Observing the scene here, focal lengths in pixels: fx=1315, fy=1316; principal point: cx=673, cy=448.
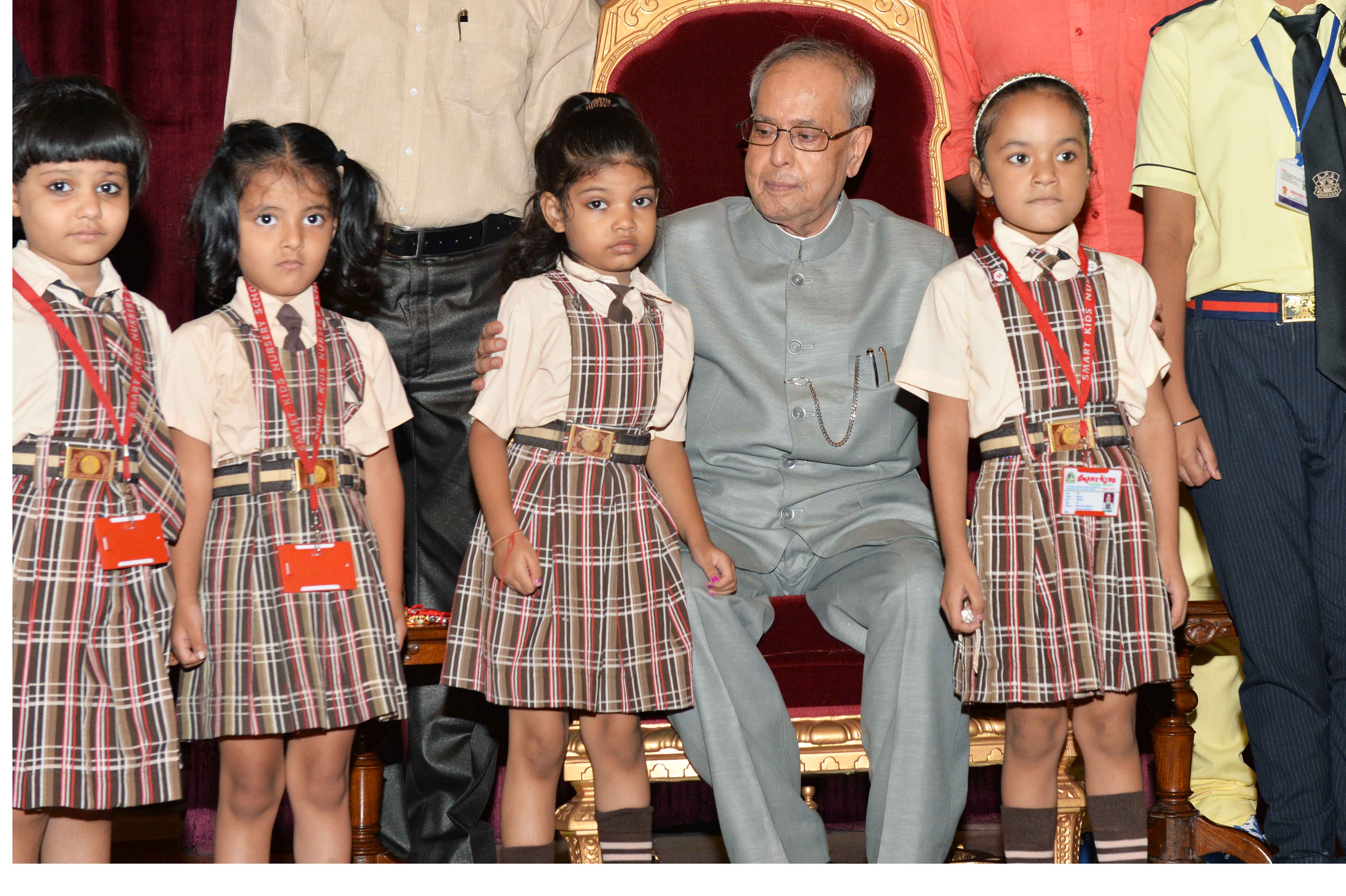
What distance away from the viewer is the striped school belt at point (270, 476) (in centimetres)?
254


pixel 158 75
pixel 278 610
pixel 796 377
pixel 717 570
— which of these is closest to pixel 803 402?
pixel 796 377

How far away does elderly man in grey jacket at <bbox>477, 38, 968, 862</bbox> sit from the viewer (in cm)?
277

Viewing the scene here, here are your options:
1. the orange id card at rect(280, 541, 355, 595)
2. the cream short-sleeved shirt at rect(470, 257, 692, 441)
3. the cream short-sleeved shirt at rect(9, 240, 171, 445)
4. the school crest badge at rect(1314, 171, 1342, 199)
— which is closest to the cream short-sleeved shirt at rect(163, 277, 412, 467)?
the cream short-sleeved shirt at rect(9, 240, 171, 445)

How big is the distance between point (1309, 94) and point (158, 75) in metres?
3.01

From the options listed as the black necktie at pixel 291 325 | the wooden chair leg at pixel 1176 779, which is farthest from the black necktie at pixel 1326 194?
the black necktie at pixel 291 325

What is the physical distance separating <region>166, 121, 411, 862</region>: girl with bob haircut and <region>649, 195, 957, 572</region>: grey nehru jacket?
2.76ft

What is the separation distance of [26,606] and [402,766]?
1570mm

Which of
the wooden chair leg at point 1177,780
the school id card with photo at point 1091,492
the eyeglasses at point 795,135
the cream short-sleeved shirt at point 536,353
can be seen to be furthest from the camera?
the eyeglasses at point 795,135

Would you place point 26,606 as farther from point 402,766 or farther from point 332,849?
point 402,766

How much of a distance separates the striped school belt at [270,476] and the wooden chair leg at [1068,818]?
5.39ft

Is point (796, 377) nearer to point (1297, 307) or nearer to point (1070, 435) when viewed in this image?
point (1070, 435)

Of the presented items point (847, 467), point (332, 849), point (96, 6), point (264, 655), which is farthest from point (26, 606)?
point (96, 6)

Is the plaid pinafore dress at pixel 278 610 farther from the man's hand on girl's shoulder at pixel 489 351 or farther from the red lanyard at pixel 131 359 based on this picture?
the man's hand on girl's shoulder at pixel 489 351

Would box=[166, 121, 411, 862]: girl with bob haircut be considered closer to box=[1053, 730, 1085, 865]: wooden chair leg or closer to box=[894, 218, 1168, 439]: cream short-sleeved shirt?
box=[894, 218, 1168, 439]: cream short-sleeved shirt
